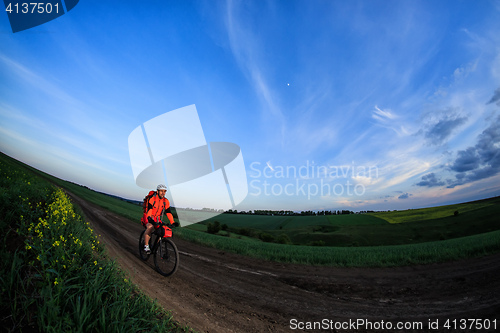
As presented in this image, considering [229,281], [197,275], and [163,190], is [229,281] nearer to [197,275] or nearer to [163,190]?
[197,275]

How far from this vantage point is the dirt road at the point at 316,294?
162 inches

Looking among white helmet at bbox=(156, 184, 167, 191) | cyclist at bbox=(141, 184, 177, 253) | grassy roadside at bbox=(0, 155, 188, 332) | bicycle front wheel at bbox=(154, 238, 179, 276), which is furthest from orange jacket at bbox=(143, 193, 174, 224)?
grassy roadside at bbox=(0, 155, 188, 332)

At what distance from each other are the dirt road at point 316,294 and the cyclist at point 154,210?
1185 mm

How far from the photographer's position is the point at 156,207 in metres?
7.07

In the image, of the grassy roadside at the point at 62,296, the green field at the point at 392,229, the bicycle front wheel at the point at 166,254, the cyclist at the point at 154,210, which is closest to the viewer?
the grassy roadside at the point at 62,296

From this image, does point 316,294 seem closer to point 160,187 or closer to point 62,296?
point 62,296

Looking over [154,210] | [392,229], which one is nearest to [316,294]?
[154,210]

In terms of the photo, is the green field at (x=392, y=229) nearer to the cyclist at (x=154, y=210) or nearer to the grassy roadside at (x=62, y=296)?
the cyclist at (x=154, y=210)

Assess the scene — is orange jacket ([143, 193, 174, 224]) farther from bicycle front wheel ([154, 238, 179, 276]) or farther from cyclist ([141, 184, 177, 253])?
bicycle front wheel ([154, 238, 179, 276])

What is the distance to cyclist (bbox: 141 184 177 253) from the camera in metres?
6.95

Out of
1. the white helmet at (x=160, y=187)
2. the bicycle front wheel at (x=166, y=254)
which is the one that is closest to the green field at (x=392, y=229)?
the bicycle front wheel at (x=166, y=254)

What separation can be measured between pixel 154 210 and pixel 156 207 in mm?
123

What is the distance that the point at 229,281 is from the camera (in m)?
6.25

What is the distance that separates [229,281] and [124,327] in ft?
13.4
